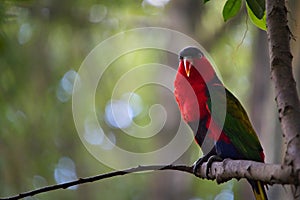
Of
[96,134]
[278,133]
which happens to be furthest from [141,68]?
[278,133]

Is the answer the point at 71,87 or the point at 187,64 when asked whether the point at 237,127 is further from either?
the point at 71,87

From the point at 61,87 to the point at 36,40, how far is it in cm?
50

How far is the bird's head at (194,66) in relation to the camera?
2.70 meters

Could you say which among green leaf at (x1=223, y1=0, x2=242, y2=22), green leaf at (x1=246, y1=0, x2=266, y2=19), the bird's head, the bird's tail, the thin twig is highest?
the bird's head

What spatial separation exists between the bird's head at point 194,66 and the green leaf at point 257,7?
1057 millimetres

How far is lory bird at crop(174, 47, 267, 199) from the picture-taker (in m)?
2.31

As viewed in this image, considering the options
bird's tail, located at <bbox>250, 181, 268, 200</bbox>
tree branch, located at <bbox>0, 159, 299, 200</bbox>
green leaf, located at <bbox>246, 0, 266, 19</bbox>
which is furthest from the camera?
bird's tail, located at <bbox>250, 181, 268, 200</bbox>

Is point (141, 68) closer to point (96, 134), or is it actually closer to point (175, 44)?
point (175, 44)

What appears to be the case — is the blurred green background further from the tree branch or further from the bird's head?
the tree branch

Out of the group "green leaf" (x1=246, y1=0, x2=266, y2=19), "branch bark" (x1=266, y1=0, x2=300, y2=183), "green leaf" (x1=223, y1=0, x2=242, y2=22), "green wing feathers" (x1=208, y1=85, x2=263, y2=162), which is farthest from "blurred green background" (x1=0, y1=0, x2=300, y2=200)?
"branch bark" (x1=266, y1=0, x2=300, y2=183)

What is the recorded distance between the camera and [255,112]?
177 inches

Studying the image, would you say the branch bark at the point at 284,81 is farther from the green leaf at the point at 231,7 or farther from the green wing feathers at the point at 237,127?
the green wing feathers at the point at 237,127

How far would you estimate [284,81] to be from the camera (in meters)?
1.16

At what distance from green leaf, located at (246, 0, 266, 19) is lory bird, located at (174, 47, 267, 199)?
28.3 inches
